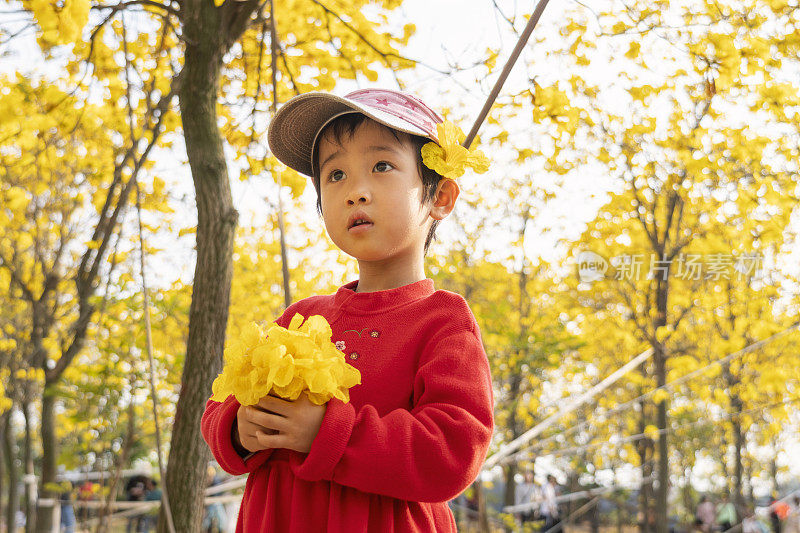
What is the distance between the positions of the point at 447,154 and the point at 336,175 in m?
0.19

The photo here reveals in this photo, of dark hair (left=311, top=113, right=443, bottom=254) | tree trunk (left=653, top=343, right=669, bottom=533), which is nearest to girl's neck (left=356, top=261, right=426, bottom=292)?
dark hair (left=311, top=113, right=443, bottom=254)

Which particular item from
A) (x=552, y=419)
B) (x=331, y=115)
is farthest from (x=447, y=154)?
(x=552, y=419)

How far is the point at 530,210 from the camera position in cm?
680

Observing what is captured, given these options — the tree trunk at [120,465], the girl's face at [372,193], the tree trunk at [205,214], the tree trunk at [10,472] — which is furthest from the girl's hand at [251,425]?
the tree trunk at [10,472]

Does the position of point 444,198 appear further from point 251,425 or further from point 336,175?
point 251,425

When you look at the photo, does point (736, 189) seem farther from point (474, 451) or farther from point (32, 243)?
point (32, 243)

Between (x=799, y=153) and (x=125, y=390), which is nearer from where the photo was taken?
(x=125, y=390)

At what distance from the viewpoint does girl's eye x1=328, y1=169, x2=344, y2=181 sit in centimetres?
116

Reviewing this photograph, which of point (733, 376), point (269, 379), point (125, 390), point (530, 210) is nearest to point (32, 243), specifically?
point (125, 390)

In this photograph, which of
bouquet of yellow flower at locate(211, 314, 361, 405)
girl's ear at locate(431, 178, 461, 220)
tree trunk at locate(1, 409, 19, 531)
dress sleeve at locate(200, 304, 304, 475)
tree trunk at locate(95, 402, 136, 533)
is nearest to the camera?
bouquet of yellow flower at locate(211, 314, 361, 405)

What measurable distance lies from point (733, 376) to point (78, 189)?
7.08 meters

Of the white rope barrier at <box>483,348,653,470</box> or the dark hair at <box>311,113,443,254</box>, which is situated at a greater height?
the dark hair at <box>311,113,443,254</box>

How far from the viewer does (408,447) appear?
914 millimetres

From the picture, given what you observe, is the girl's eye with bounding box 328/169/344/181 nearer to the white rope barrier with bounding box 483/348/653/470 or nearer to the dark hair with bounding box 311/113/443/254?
the dark hair with bounding box 311/113/443/254
